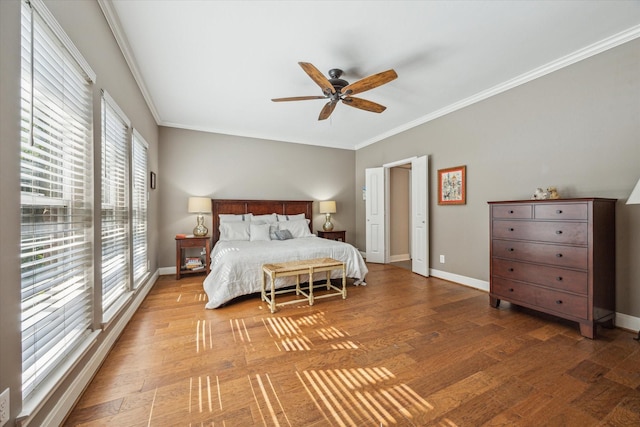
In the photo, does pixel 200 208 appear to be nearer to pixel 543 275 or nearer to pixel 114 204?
pixel 114 204

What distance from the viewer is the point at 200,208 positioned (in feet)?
14.8

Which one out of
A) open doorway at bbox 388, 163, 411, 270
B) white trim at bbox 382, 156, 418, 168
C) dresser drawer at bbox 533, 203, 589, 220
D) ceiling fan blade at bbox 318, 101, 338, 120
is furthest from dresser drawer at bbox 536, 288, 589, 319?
open doorway at bbox 388, 163, 411, 270

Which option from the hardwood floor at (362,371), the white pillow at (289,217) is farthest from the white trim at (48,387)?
the white pillow at (289,217)

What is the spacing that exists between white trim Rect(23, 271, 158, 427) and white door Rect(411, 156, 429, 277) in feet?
13.4

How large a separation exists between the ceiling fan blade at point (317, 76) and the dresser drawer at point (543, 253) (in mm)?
2518

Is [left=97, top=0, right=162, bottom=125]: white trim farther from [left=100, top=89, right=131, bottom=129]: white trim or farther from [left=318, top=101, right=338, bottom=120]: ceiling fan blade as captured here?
[left=318, top=101, right=338, bottom=120]: ceiling fan blade

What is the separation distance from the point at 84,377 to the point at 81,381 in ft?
0.14

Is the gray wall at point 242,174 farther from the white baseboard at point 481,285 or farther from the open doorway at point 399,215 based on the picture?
the white baseboard at point 481,285

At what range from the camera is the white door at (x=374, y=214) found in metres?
5.49

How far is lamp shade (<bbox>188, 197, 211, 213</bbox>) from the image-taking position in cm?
450

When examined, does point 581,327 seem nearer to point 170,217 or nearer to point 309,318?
point 309,318

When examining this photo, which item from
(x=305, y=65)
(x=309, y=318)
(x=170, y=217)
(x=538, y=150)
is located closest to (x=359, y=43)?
(x=305, y=65)

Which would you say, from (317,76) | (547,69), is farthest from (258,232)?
(547,69)

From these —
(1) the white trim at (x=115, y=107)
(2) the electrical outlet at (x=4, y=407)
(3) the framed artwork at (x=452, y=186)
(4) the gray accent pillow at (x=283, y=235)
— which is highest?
(1) the white trim at (x=115, y=107)
